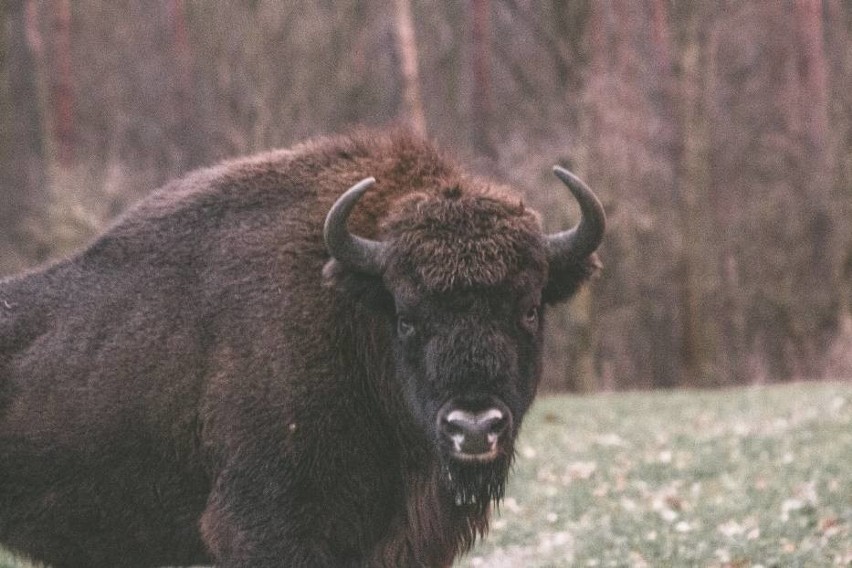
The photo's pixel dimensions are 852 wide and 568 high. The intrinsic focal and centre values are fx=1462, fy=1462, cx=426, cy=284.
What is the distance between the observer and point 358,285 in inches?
280

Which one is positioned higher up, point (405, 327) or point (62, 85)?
point (405, 327)

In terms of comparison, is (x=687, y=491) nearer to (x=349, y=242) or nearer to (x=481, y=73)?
(x=349, y=242)

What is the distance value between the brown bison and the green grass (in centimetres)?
289

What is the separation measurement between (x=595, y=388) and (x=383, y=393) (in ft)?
75.5

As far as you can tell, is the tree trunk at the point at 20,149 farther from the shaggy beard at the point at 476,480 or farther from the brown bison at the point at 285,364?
the shaggy beard at the point at 476,480

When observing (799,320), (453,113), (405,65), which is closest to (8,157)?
(405,65)

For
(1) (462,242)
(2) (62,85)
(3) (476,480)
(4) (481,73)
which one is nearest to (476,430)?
(3) (476,480)

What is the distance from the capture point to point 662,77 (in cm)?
3136

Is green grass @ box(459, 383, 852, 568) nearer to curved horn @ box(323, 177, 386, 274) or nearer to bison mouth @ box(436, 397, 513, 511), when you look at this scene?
bison mouth @ box(436, 397, 513, 511)

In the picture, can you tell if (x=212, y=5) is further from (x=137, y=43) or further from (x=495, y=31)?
(x=495, y=31)

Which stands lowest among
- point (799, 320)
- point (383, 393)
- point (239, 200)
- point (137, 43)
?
point (799, 320)

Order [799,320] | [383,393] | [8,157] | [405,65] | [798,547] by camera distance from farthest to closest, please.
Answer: [799,320]
[405,65]
[8,157]
[798,547]
[383,393]

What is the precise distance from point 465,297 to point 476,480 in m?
0.90

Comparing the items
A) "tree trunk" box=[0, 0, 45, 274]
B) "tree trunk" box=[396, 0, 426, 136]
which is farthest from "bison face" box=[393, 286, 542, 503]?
"tree trunk" box=[396, 0, 426, 136]
